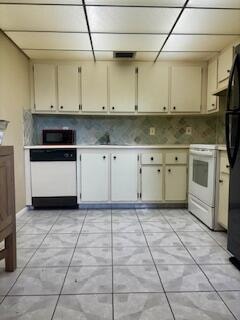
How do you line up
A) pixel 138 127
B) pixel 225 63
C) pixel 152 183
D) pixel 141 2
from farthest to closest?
pixel 138 127
pixel 152 183
pixel 225 63
pixel 141 2

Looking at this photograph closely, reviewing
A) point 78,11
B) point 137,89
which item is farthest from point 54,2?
point 137,89

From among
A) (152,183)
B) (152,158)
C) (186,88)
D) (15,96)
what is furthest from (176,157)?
(15,96)

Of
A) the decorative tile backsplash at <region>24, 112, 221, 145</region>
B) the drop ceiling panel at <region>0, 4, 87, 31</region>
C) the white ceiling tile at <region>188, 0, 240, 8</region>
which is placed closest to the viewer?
the white ceiling tile at <region>188, 0, 240, 8</region>

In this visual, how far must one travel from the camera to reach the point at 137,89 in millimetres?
3736

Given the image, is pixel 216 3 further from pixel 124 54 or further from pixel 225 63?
pixel 124 54

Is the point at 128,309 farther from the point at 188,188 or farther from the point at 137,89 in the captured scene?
the point at 137,89

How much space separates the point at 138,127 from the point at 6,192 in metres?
2.62

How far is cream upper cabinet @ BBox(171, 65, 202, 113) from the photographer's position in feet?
12.3

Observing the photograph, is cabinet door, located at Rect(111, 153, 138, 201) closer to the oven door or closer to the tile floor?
the tile floor

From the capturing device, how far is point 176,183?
11.8ft

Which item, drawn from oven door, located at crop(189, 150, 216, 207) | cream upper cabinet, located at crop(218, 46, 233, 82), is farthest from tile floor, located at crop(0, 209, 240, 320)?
cream upper cabinet, located at crop(218, 46, 233, 82)

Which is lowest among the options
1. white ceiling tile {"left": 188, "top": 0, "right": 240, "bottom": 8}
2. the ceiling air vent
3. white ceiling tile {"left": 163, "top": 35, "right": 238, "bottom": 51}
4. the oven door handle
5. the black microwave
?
the oven door handle

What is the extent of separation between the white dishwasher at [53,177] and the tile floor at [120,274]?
64 cm

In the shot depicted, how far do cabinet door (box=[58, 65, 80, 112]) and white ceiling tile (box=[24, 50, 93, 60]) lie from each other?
14 centimetres
